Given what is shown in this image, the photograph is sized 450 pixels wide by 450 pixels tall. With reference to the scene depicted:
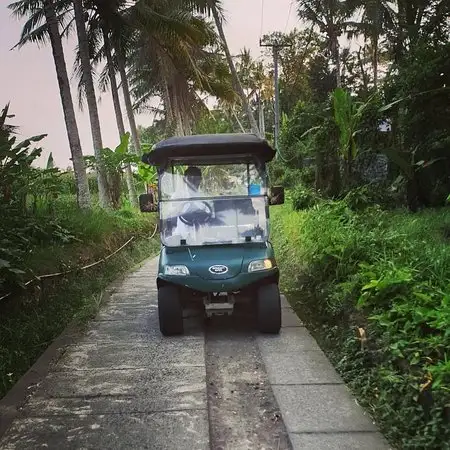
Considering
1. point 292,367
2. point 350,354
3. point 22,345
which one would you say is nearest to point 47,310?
point 22,345

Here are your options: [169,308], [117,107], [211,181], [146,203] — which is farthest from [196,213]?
[117,107]

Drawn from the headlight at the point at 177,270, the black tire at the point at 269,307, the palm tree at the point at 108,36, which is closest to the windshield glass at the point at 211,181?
the headlight at the point at 177,270

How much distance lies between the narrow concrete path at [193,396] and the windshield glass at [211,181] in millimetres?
1675

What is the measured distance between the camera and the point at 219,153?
6.75m

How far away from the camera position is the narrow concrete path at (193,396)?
12.3 feet

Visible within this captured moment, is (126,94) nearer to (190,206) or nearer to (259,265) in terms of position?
(190,206)

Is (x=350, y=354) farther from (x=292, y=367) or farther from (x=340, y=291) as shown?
(x=340, y=291)

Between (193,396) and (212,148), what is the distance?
3213mm

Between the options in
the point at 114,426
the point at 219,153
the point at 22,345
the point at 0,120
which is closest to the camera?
the point at 114,426

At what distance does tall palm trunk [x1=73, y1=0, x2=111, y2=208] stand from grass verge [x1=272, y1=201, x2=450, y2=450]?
7.77 metres

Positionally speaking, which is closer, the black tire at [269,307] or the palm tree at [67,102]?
the black tire at [269,307]

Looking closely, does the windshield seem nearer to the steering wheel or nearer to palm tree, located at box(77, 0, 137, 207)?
the steering wheel

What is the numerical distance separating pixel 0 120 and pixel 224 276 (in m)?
4.09

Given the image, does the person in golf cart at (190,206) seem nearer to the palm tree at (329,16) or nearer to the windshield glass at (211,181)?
the windshield glass at (211,181)
